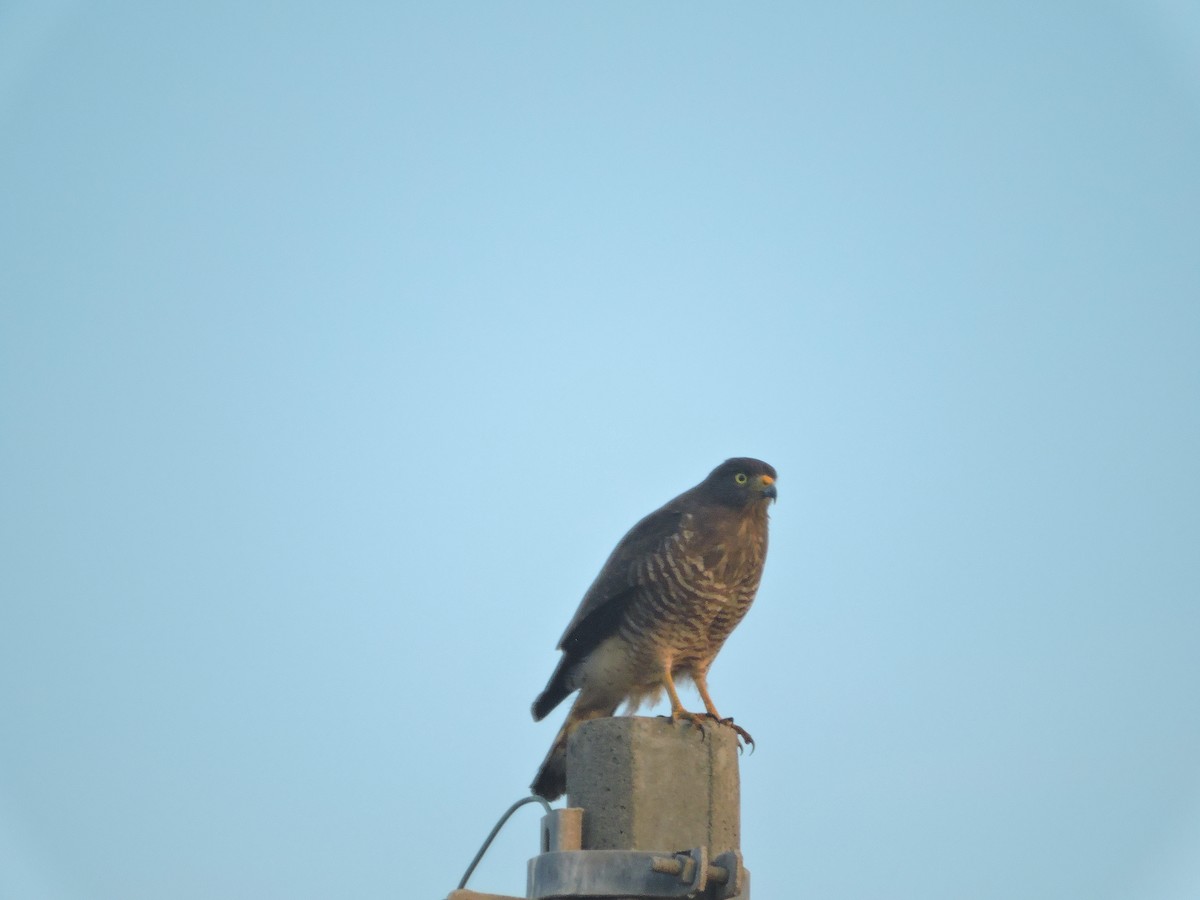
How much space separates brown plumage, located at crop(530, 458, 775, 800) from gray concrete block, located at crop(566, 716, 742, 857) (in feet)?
7.97

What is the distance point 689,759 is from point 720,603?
107 inches

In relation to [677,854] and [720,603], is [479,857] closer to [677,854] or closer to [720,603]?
[677,854]

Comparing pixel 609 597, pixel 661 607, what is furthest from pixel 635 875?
pixel 609 597

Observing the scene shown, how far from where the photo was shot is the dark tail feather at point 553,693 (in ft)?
22.4

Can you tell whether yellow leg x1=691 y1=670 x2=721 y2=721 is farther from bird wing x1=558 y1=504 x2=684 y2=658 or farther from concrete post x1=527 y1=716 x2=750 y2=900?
concrete post x1=527 y1=716 x2=750 y2=900

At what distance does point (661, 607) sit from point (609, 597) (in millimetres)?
294

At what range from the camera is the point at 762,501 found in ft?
23.3

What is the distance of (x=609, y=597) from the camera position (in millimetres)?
6742

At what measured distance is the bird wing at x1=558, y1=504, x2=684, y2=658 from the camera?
6762 mm

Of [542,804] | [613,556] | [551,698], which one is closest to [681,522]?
[613,556]

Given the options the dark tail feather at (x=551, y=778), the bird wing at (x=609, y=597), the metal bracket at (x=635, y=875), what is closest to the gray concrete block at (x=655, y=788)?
the metal bracket at (x=635, y=875)

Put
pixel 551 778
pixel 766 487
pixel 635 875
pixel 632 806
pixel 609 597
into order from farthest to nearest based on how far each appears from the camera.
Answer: pixel 766 487 < pixel 609 597 < pixel 551 778 < pixel 632 806 < pixel 635 875

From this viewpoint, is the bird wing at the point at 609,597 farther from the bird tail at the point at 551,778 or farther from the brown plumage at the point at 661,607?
the bird tail at the point at 551,778

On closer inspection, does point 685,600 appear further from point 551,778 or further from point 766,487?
point 551,778
